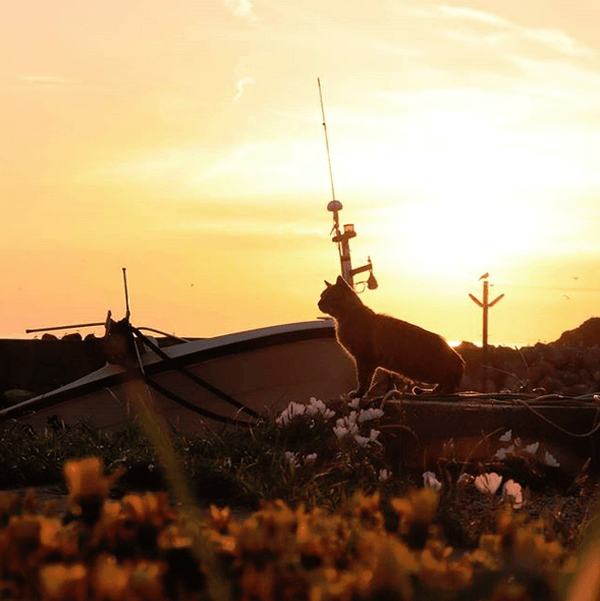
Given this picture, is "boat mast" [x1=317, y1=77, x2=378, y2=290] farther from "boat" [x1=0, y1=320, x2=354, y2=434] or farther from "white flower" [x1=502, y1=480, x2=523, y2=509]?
"white flower" [x1=502, y1=480, x2=523, y2=509]

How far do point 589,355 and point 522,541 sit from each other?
19.5 m

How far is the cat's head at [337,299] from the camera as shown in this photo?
387 inches

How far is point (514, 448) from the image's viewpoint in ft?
21.9

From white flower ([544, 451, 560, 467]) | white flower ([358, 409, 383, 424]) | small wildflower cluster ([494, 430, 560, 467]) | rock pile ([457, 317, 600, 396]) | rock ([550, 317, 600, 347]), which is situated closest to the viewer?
small wildflower cluster ([494, 430, 560, 467])

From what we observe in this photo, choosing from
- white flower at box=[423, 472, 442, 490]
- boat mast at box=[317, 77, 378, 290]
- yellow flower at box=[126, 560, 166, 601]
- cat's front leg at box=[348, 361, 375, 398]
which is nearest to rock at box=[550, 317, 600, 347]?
boat mast at box=[317, 77, 378, 290]

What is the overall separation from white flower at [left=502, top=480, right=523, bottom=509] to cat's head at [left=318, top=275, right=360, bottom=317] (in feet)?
14.5

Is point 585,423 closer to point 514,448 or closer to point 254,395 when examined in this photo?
point 514,448

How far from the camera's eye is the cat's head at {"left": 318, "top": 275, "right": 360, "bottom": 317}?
9.83m

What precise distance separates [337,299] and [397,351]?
1.12m

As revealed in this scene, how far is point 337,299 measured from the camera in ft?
32.3

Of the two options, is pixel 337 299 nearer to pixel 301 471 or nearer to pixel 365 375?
pixel 365 375

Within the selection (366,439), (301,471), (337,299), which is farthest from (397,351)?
(301,471)

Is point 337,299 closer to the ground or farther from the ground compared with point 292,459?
farther from the ground

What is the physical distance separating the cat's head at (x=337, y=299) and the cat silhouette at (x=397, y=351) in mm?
145
